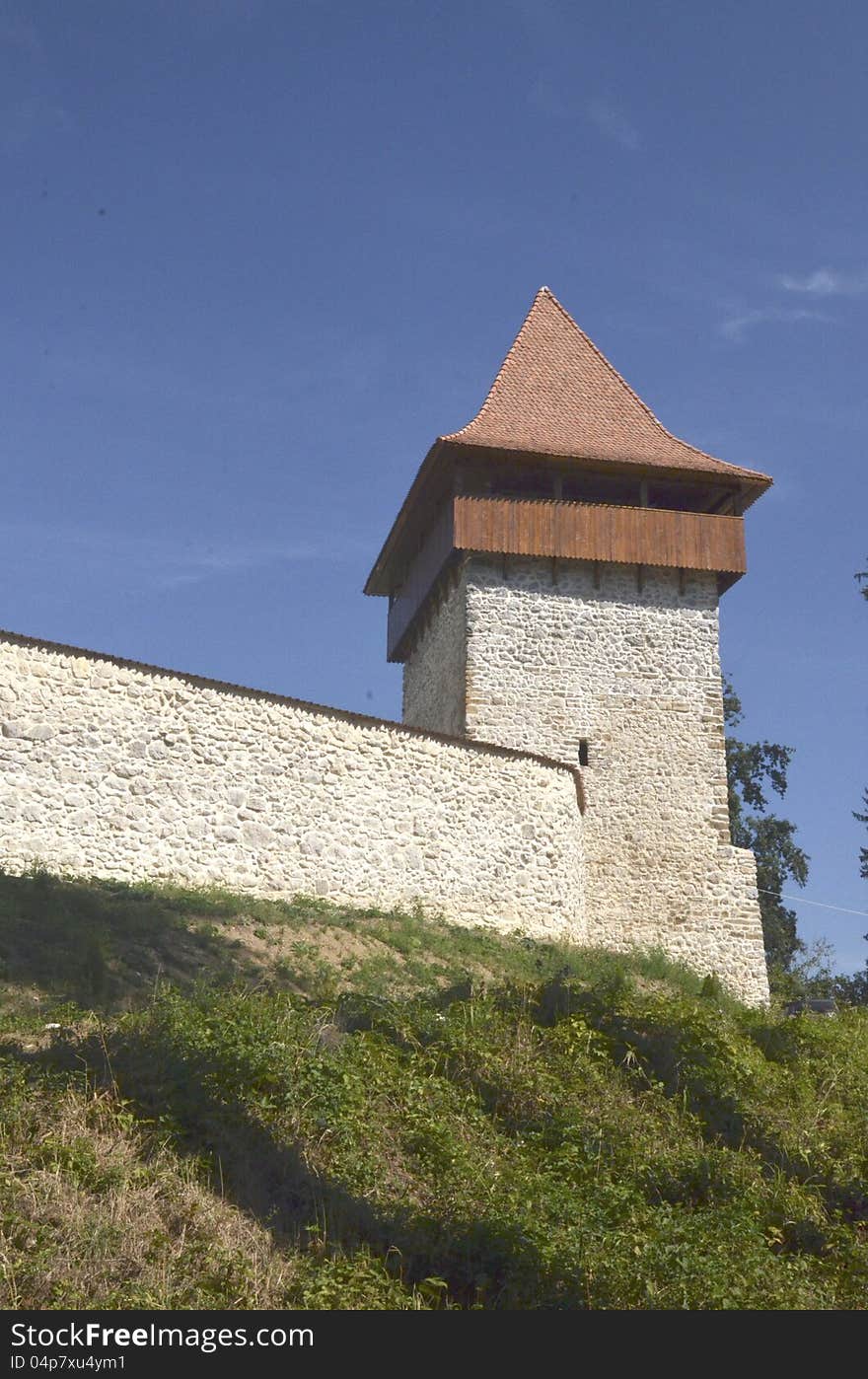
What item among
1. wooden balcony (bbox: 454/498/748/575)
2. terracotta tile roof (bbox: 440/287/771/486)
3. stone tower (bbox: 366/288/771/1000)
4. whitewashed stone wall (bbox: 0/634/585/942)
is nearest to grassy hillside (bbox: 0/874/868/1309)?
whitewashed stone wall (bbox: 0/634/585/942)

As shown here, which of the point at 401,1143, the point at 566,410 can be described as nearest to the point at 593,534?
the point at 566,410

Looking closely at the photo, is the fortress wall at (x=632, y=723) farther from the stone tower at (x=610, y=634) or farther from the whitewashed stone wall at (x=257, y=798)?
the whitewashed stone wall at (x=257, y=798)

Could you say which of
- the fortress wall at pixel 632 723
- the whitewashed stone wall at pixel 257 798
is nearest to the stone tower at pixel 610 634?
the fortress wall at pixel 632 723

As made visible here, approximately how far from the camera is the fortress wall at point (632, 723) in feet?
59.3

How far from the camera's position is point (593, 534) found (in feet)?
63.4

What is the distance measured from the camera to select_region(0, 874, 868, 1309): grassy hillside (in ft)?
19.8

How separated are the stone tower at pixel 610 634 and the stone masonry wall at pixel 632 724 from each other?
0.08 feet

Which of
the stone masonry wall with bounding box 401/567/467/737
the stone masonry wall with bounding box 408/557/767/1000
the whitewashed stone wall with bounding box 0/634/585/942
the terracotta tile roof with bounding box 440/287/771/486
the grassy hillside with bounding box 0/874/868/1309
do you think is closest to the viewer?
the grassy hillside with bounding box 0/874/868/1309

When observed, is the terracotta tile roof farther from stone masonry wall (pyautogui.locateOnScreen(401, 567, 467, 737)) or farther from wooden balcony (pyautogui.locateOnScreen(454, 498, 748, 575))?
stone masonry wall (pyautogui.locateOnScreen(401, 567, 467, 737))

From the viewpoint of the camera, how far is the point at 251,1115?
7223mm

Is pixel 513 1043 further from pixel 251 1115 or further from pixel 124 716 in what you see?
pixel 124 716

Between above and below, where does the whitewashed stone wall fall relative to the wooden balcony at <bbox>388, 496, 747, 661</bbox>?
below

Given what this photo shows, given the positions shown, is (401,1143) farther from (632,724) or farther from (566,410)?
(566,410)

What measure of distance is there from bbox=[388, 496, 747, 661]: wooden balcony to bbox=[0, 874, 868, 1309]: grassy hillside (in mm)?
9373
